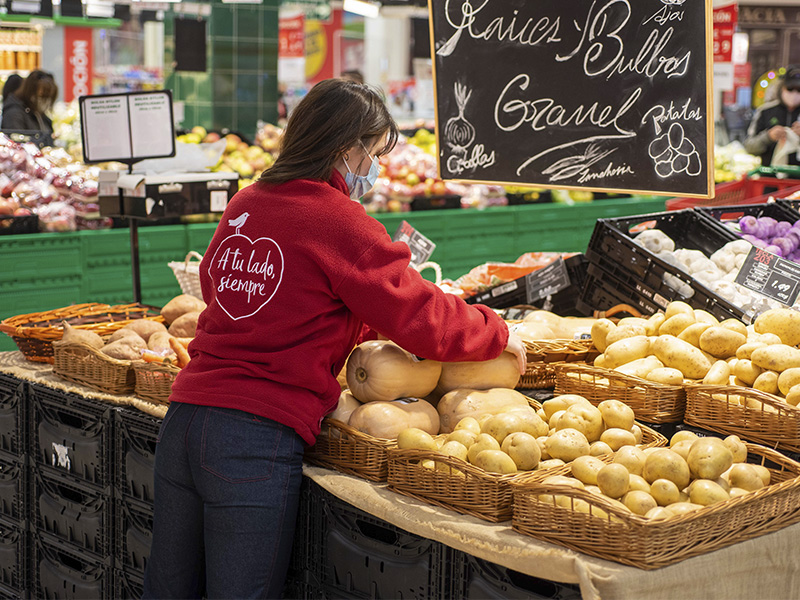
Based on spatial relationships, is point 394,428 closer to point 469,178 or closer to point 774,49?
point 469,178

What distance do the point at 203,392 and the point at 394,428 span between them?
19.7 inches

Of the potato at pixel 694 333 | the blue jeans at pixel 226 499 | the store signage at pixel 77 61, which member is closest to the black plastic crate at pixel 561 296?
the potato at pixel 694 333

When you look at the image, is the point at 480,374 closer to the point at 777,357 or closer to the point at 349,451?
the point at 349,451

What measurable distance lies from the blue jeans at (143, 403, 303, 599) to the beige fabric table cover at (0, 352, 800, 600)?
0.19 metres

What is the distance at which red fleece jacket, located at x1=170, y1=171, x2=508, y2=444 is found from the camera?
2.15 m

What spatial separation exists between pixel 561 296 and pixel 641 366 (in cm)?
125

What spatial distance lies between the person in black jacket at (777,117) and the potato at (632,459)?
7.53 metres

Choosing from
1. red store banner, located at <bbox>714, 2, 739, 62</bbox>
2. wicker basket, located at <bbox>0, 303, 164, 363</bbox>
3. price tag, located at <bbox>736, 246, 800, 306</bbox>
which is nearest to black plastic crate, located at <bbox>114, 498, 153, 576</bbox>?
wicker basket, located at <bbox>0, 303, 164, 363</bbox>

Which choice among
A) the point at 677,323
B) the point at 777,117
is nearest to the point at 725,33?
the point at 777,117

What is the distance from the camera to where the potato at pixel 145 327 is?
133 inches

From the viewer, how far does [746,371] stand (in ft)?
8.47

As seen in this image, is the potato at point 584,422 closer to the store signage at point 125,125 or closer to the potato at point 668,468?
the potato at point 668,468

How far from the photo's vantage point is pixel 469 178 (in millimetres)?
3746

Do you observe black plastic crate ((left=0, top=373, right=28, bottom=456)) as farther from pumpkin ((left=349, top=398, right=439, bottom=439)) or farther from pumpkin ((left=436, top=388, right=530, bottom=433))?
pumpkin ((left=436, top=388, right=530, bottom=433))
